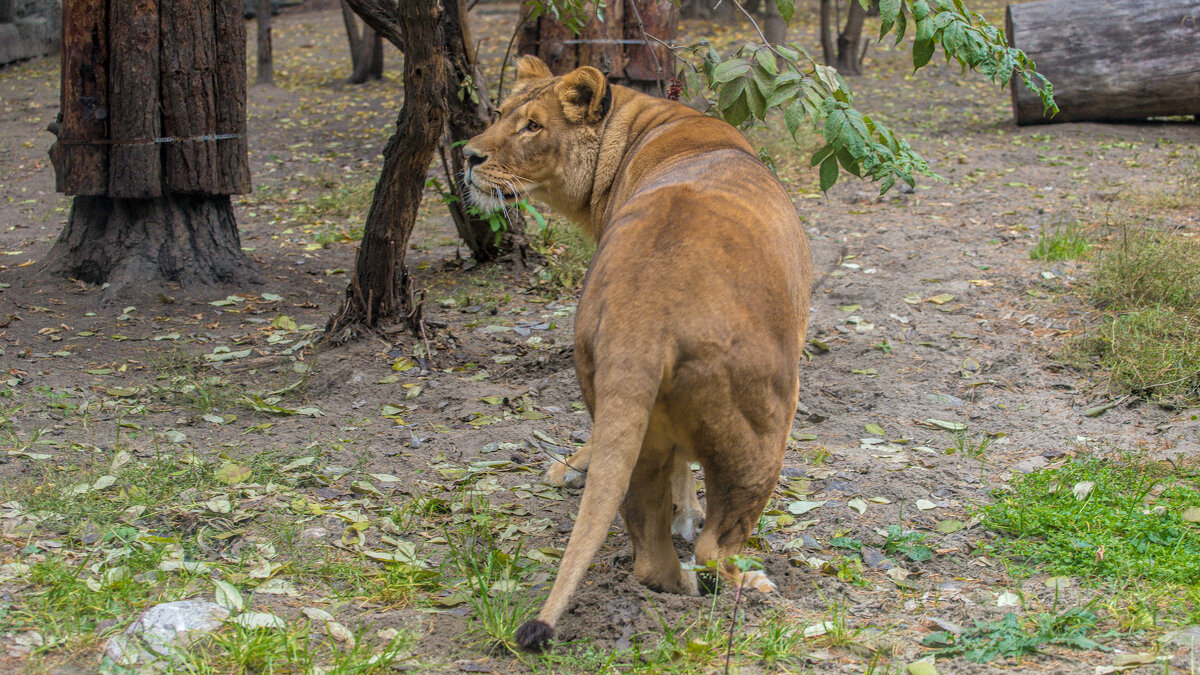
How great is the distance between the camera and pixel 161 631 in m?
2.79

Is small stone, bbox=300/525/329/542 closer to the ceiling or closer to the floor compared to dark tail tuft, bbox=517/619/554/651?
closer to the floor

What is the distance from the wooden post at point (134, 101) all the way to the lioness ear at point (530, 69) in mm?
2646

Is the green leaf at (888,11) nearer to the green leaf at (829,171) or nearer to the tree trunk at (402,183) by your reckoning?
the green leaf at (829,171)

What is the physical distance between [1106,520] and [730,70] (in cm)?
214

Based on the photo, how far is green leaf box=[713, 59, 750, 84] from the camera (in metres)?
3.84

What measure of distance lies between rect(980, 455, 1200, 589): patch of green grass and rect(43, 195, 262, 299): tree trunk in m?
5.08

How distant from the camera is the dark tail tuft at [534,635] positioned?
2.45 m

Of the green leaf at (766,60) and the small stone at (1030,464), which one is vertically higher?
the green leaf at (766,60)

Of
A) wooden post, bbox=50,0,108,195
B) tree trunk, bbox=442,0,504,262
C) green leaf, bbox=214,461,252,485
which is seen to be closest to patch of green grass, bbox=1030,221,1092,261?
tree trunk, bbox=442,0,504,262

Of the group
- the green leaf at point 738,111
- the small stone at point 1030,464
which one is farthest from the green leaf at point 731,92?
the small stone at point 1030,464

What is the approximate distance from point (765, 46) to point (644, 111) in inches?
26.2

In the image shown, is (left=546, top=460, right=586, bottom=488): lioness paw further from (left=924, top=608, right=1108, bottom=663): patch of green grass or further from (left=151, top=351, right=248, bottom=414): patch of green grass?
(left=924, top=608, right=1108, bottom=663): patch of green grass

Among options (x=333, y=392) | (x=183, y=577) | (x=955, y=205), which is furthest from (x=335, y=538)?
(x=955, y=205)

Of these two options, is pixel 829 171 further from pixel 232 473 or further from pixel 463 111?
pixel 463 111
